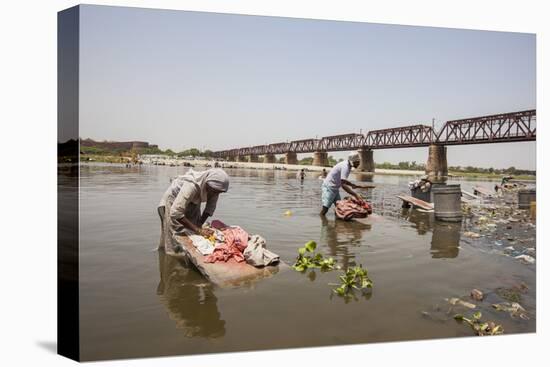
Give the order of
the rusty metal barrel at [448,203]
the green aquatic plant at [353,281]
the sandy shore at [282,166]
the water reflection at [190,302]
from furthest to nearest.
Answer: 1. the rusty metal barrel at [448,203]
2. the sandy shore at [282,166]
3. the green aquatic plant at [353,281]
4. the water reflection at [190,302]

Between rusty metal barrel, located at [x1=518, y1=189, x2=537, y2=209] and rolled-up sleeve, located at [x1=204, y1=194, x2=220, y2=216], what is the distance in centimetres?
403

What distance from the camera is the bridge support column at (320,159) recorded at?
6.48 metres

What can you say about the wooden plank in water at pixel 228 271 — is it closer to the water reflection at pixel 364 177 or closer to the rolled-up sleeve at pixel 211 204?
the rolled-up sleeve at pixel 211 204

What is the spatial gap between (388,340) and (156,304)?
2308mm

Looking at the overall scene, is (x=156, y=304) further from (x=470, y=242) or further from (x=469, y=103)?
(x=469, y=103)

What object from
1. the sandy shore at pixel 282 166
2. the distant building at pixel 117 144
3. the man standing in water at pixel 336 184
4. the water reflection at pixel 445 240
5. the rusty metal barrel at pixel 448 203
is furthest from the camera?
the rusty metal barrel at pixel 448 203

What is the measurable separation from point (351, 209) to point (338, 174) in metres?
0.53

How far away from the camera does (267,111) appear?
232 inches

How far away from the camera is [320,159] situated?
657 centimetres

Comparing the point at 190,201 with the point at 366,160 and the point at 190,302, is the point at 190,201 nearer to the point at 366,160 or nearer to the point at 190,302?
the point at 190,302

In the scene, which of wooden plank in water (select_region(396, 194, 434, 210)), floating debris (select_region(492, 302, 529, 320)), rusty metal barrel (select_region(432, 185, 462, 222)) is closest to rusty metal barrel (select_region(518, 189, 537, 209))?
rusty metal barrel (select_region(432, 185, 462, 222))

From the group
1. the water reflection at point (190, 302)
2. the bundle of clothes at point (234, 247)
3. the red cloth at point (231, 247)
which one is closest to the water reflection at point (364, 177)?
the bundle of clothes at point (234, 247)

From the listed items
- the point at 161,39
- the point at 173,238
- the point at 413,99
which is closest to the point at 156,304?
the point at 173,238

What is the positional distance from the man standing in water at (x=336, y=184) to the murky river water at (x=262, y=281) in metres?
0.25
